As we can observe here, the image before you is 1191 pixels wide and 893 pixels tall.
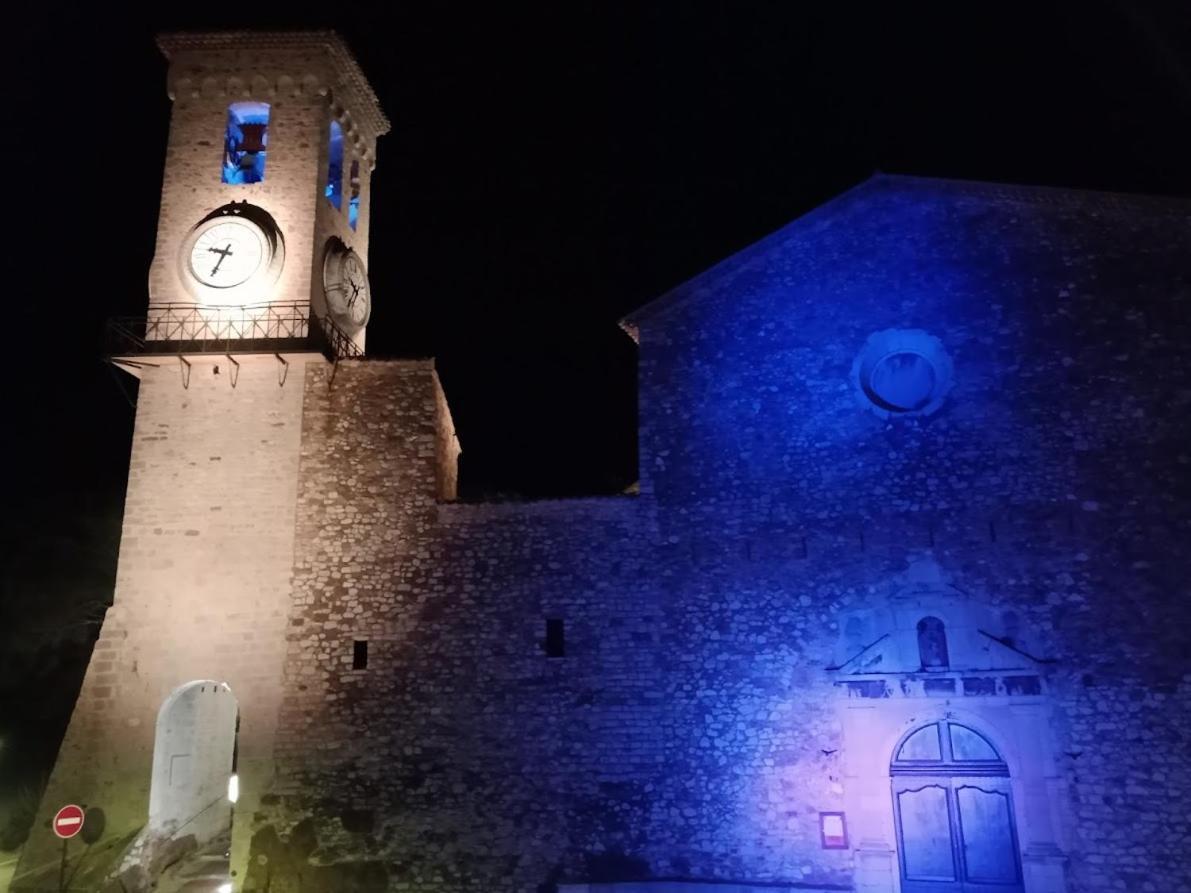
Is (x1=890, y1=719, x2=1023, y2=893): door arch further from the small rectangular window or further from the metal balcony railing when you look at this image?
the metal balcony railing

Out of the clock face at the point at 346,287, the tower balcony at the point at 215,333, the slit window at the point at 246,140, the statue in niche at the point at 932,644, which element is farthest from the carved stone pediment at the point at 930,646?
the slit window at the point at 246,140

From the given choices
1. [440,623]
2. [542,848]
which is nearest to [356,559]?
[440,623]

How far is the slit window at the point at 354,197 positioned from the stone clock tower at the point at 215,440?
521 mm

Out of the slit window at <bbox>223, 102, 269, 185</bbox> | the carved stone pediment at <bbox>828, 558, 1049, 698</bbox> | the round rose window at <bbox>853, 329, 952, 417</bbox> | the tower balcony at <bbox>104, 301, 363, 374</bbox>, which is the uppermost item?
the slit window at <bbox>223, 102, 269, 185</bbox>

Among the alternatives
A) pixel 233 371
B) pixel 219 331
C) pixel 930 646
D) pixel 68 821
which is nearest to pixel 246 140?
pixel 219 331

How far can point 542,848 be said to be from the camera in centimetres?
1209

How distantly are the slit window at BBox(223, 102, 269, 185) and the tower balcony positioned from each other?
3085mm

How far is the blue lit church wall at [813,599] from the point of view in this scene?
11.6 m

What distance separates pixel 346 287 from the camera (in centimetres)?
1612

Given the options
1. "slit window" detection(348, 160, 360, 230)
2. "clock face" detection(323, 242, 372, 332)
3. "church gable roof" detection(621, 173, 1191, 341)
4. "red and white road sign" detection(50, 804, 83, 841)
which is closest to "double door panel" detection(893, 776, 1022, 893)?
"church gable roof" detection(621, 173, 1191, 341)

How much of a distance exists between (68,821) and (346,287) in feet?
32.7

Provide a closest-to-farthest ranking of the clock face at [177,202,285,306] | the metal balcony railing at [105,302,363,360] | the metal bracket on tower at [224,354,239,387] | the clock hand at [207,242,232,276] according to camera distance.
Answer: the metal balcony railing at [105,302,363,360]
the metal bracket on tower at [224,354,239,387]
the clock face at [177,202,285,306]
the clock hand at [207,242,232,276]

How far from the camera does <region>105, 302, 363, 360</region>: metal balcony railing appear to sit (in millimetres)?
13938

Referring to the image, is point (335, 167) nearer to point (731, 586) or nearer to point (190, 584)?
point (190, 584)
